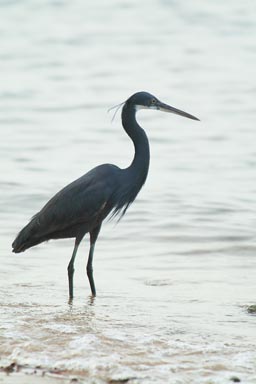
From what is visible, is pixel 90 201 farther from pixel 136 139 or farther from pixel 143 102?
pixel 143 102

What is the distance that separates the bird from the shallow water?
1.32 feet

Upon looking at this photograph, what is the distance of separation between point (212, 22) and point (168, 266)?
41.6 ft

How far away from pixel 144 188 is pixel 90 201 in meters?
3.81

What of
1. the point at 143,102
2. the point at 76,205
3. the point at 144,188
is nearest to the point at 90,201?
the point at 76,205

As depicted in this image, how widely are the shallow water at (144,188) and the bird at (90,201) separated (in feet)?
1.32

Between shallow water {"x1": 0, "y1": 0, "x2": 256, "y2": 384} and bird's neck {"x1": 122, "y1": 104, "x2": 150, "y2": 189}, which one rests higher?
bird's neck {"x1": 122, "y1": 104, "x2": 150, "y2": 189}

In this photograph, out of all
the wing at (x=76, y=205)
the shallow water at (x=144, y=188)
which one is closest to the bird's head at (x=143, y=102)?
the wing at (x=76, y=205)

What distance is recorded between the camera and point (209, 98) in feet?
55.6

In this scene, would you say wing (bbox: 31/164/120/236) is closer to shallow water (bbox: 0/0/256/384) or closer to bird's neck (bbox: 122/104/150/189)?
bird's neck (bbox: 122/104/150/189)

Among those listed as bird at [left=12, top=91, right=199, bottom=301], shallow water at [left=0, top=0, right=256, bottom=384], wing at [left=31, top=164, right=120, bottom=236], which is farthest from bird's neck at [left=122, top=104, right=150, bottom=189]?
shallow water at [left=0, top=0, right=256, bottom=384]

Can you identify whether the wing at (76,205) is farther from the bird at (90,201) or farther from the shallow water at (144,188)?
the shallow water at (144,188)

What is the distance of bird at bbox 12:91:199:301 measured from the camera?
8836 millimetres

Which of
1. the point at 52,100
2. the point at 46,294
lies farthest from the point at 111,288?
the point at 52,100

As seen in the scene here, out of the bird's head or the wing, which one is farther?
the bird's head
